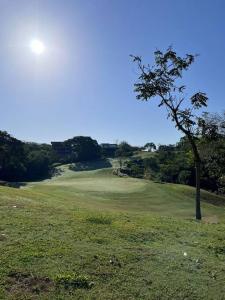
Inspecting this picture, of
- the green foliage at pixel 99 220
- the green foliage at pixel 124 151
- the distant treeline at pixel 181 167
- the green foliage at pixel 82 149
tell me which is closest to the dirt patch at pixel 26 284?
the green foliage at pixel 99 220

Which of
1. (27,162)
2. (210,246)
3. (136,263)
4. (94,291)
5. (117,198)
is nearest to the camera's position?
(94,291)

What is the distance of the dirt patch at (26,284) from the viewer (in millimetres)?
10086

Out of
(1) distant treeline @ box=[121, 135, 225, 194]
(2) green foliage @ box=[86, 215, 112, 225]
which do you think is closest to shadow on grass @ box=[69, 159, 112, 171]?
(1) distant treeline @ box=[121, 135, 225, 194]

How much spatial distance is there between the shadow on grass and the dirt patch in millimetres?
139588

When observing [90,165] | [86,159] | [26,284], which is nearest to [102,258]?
[26,284]

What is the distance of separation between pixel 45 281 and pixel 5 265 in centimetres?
118

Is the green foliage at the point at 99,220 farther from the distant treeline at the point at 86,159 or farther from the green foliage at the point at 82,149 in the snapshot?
the green foliage at the point at 82,149

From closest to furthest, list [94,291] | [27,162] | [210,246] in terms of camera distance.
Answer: [94,291] < [210,246] < [27,162]

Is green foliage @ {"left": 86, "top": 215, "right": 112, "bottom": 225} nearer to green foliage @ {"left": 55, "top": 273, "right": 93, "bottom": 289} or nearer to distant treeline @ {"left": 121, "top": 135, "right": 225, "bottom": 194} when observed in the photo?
green foliage @ {"left": 55, "top": 273, "right": 93, "bottom": 289}

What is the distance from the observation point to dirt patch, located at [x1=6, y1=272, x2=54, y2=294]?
33.1ft

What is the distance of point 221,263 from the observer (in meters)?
13.9

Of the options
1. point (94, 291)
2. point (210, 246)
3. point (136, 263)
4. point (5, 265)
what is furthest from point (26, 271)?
point (210, 246)

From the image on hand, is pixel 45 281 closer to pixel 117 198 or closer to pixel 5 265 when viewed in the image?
pixel 5 265

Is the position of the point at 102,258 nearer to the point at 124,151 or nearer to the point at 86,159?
the point at 86,159
